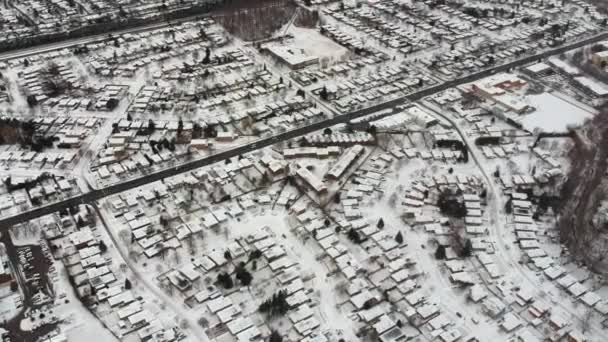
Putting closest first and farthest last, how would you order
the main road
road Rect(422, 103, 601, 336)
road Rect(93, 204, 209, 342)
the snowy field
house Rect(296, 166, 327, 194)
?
road Rect(93, 204, 209, 342) → road Rect(422, 103, 601, 336) → the main road → house Rect(296, 166, 327, 194) → the snowy field

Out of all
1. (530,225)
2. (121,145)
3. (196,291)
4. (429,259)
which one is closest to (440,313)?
(429,259)

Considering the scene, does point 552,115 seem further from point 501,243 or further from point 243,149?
point 243,149

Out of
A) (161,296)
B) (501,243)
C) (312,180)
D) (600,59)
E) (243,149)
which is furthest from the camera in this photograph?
(600,59)

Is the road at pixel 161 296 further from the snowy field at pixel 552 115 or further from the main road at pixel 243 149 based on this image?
the snowy field at pixel 552 115

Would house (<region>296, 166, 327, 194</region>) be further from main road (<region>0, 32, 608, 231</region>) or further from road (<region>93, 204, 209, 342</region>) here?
road (<region>93, 204, 209, 342</region>)

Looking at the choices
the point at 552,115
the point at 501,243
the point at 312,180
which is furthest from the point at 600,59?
the point at 312,180

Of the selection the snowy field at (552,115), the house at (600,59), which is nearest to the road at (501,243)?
the snowy field at (552,115)

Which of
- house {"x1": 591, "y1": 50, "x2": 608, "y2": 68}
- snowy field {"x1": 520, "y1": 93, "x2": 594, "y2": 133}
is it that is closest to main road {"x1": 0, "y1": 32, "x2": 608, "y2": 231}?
house {"x1": 591, "y1": 50, "x2": 608, "y2": 68}

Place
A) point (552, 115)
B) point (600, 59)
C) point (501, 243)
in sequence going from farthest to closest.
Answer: point (600, 59) < point (552, 115) < point (501, 243)
